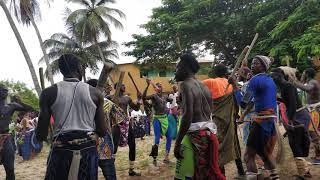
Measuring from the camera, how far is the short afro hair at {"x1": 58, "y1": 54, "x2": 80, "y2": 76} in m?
4.04

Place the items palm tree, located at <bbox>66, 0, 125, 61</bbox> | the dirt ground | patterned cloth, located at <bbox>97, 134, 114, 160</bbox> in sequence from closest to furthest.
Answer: patterned cloth, located at <bbox>97, 134, 114, 160</bbox> → the dirt ground → palm tree, located at <bbox>66, 0, 125, 61</bbox>

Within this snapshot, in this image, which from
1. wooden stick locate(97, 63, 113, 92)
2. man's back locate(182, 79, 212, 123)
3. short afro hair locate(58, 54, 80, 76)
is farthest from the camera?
wooden stick locate(97, 63, 113, 92)

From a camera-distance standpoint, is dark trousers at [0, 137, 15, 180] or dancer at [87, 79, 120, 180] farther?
dark trousers at [0, 137, 15, 180]

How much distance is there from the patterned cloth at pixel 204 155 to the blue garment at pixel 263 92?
4.68ft

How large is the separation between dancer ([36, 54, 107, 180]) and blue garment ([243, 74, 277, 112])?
2.53m

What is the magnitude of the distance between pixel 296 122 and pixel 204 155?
10.6ft

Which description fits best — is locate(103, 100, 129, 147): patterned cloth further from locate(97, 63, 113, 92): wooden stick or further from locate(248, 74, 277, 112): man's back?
locate(248, 74, 277, 112): man's back

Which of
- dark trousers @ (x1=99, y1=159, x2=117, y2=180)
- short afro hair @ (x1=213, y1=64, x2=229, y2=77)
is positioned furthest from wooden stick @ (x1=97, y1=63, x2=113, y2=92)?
short afro hair @ (x1=213, y1=64, x2=229, y2=77)

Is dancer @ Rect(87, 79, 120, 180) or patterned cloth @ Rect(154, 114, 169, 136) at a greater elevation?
patterned cloth @ Rect(154, 114, 169, 136)

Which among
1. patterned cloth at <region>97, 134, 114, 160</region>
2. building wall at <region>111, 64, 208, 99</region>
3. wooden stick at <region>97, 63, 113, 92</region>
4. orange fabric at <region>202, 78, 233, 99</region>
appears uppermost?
building wall at <region>111, 64, 208, 99</region>

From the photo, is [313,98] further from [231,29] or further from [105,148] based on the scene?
[231,29]

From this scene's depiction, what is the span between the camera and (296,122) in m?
7.13

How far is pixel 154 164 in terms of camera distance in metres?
9.30

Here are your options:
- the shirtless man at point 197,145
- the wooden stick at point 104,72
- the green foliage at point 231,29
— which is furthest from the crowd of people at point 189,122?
the green foliage at point 231,29
